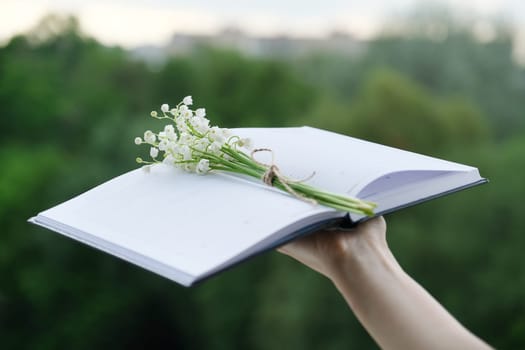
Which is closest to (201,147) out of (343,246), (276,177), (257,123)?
(276,177)

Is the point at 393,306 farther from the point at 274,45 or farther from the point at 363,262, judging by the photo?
the point at 274,45

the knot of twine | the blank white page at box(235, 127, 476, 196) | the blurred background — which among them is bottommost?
the blurred background

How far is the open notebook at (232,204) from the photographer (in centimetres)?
70

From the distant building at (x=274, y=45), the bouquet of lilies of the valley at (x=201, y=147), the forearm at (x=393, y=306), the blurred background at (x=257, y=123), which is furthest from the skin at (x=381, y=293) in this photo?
the distant building at (x=274, y=45)

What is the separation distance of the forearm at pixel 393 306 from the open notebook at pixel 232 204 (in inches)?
2.3

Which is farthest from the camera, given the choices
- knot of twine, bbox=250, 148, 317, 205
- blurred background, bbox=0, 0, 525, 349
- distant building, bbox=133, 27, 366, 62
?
distant building, bbox=133, 27, 366, 62

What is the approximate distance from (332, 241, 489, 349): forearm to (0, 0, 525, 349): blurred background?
681 centimetres

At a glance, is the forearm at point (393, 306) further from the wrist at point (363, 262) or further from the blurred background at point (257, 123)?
the blurred background at point (257, 123)

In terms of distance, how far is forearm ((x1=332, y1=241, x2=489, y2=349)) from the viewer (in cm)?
69

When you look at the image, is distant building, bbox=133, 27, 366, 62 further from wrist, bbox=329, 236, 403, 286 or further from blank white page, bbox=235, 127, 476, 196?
wrist, bbox=329, 236, 403, 286

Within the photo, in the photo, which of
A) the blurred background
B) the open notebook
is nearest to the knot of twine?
the open notebook

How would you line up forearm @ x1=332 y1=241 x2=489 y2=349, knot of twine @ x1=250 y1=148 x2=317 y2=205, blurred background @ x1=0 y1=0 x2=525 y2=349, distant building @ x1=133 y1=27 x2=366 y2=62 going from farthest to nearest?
distant building @ x1=133 y1=27 x2=366 y2=62
blurred background @ x1=0 y1=0 x2=525 y2=349
knot of twine @ x1=250 y1=148 x2=317 y2=205
forearm @ x1=332 y1=241 x2=489 y2=349

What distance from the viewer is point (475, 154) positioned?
885 centimetres

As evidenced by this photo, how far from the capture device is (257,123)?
38.2 feet
